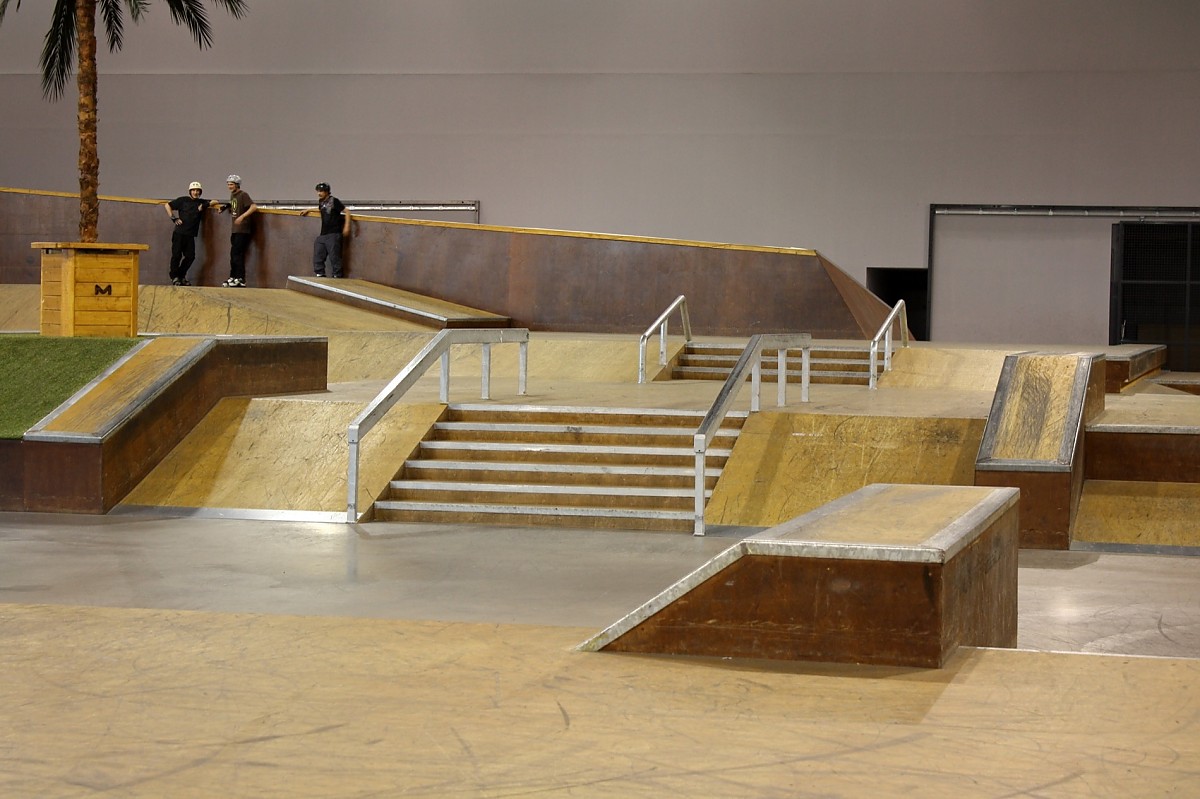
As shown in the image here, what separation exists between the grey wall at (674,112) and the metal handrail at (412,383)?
11.5 meters

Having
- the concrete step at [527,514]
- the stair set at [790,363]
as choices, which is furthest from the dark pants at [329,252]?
the concrete step at [527,514]

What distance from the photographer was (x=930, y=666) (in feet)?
12.0

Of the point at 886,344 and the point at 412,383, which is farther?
the point at 886,344

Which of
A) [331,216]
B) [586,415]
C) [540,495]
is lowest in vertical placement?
[540,495]

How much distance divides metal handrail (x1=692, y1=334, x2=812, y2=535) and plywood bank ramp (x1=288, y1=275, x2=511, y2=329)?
6094 mm

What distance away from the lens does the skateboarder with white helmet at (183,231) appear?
17.7 m

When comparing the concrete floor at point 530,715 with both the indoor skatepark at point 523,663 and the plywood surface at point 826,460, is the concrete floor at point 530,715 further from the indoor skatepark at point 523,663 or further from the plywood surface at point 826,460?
the plywood surface at point 826,460

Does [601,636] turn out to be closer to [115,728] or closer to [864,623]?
[864,623]

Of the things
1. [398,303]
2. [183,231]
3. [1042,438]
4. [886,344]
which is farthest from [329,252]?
[1042,438]

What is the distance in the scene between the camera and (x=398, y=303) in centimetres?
1608

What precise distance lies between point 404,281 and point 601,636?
14.5 metres

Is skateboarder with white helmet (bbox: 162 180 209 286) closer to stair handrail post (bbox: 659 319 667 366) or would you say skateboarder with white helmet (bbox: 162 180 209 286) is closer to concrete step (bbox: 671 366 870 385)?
stair handrail post (bbox: 659 319 667 366)

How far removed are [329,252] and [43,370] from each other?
854 cm

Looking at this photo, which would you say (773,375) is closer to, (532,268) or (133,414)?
(532,268)
